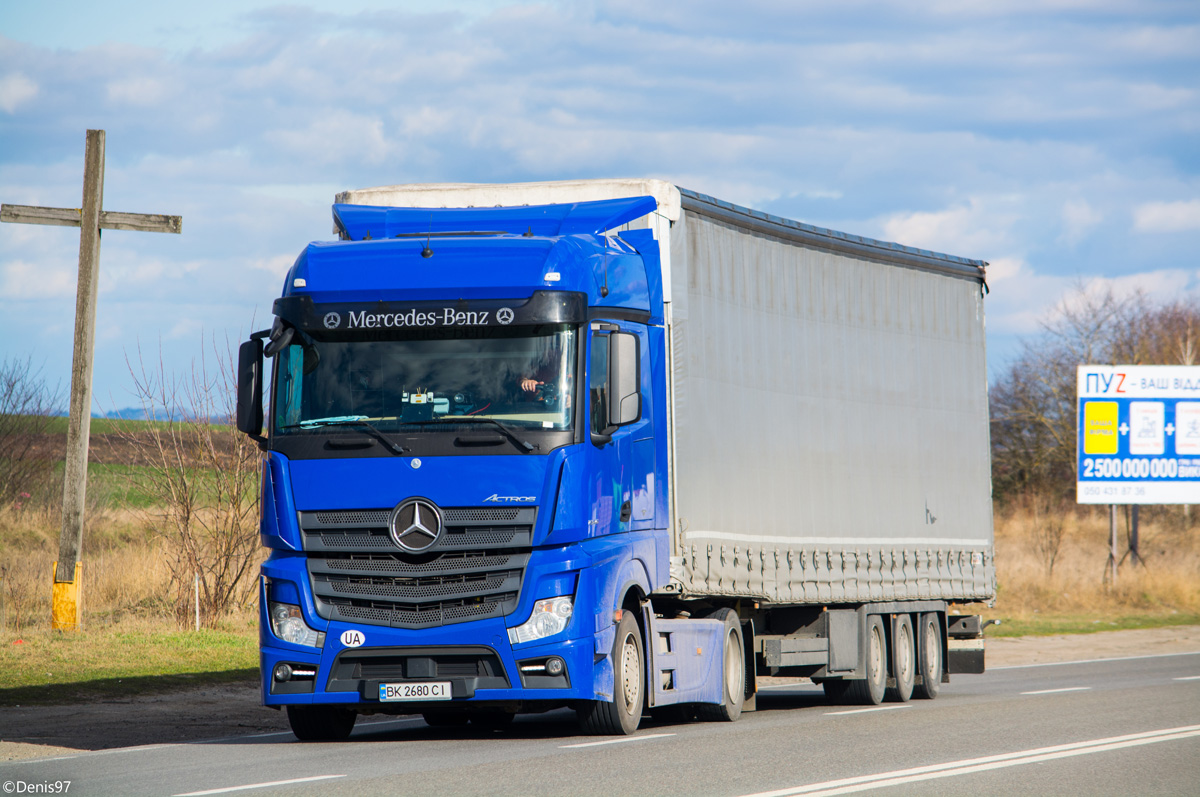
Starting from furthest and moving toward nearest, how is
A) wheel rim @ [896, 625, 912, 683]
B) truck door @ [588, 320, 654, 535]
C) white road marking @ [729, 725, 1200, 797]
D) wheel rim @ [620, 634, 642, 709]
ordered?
1. wheel rim @ [896, 625, 912, 683]
2. wheel rim @ [620, 634, 642, 709]
3. truck door @ [588, 320, 654, 535]
4. white road marking @ [729, 725, 1200, 797]

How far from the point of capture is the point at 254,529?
23016 millimetres

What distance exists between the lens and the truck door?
1112 cm

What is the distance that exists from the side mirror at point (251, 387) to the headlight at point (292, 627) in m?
1.24

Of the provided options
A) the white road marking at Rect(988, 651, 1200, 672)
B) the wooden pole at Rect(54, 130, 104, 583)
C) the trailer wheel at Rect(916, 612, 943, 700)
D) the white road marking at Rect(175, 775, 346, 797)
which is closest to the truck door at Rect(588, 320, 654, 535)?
the white road marking at Rect(175, 775, 346, 797)

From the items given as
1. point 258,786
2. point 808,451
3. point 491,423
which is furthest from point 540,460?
point 808,451

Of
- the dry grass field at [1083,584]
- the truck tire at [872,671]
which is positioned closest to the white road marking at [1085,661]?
the dry grass field at [1083,584]

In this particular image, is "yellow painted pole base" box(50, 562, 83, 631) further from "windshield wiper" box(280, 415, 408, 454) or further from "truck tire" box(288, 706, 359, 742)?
"windshield wiper" box(280, 415, 408, 454)

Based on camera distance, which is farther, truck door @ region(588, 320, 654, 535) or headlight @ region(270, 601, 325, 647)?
truck door @ region(588, 320, 654, 535)

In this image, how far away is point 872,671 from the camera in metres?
16.7

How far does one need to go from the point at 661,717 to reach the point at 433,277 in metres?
5.52

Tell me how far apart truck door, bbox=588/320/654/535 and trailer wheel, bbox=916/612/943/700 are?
7.03 meters

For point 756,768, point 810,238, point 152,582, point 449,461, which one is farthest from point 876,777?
point 152,582

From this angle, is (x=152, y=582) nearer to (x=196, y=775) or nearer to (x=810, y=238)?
(x=810, y=238)

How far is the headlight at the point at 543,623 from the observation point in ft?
35.4
